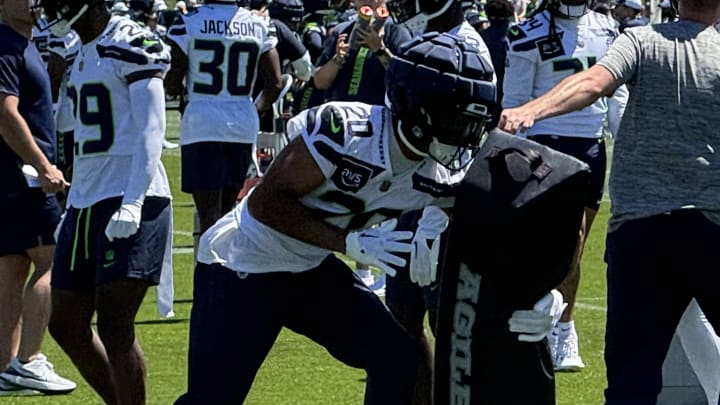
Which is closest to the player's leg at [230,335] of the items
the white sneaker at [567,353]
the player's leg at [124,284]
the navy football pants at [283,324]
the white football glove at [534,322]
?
the navy football pants at [283,324]

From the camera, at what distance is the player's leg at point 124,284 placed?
6.61m

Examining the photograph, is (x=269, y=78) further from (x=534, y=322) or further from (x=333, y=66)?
(x=534, y=322)

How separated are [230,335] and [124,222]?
125cm

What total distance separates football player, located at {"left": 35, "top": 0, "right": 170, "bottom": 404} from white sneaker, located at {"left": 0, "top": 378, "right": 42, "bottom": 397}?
1.63 m

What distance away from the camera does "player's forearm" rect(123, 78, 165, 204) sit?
6602mm

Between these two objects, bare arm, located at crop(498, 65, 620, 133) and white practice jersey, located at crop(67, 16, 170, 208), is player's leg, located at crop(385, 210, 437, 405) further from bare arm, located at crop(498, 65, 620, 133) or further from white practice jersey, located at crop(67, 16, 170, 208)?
bare arm, located at crop(498, 65, 620, 133)

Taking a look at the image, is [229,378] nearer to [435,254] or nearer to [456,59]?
[435,254]

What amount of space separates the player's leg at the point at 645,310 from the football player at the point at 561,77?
10.1ft

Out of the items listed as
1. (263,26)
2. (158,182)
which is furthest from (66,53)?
(158,182)

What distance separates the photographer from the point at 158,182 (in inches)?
272

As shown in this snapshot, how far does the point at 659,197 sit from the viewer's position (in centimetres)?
571

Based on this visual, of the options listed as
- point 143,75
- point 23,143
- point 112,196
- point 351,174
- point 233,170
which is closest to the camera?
point 351,174

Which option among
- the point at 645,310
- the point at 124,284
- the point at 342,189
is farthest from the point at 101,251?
the point at 645,310

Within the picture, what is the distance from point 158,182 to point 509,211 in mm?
2383
